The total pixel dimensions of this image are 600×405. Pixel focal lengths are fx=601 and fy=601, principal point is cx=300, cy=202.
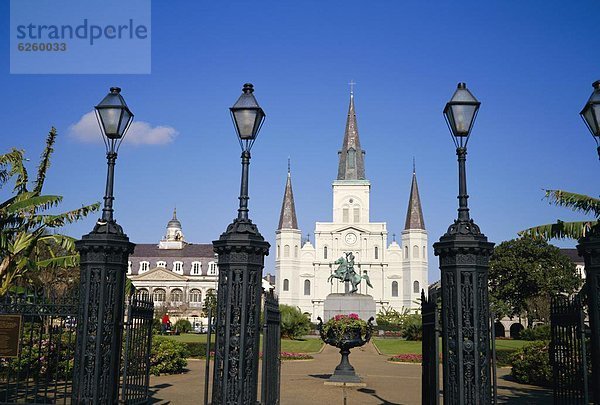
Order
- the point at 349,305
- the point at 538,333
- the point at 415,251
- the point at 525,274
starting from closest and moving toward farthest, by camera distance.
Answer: the point at 349,305
the point at 538,333
the point at 525,274
the point at 415,251

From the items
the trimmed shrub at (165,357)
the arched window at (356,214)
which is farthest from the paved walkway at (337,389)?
the arched window at (356,214)

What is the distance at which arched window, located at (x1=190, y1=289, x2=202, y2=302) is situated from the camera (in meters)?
93.9

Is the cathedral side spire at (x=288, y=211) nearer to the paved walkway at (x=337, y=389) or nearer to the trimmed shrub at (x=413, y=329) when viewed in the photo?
the trimmed shrub at (x=413, y=329)

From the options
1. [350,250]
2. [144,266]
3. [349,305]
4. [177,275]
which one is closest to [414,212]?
[350,250]

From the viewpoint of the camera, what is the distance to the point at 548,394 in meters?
17.2

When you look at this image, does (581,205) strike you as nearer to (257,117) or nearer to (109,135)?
(257,117)

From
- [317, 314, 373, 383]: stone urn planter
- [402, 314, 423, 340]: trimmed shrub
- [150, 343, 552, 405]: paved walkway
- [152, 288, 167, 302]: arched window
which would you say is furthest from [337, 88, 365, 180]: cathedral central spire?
[317, 314, 373, 383]: stone urn planter

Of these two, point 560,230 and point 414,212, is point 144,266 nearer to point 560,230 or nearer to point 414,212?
point 414,212

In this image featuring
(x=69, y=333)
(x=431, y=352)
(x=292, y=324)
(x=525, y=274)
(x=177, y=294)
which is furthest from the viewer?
(x=177, y=294)

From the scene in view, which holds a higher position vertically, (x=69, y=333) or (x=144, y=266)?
(x=144, y=266)

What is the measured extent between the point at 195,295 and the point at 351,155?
34543mm

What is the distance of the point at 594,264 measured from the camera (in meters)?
8.37

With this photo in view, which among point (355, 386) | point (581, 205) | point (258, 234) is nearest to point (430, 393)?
point (258, 234)

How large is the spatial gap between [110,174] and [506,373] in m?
19.5
